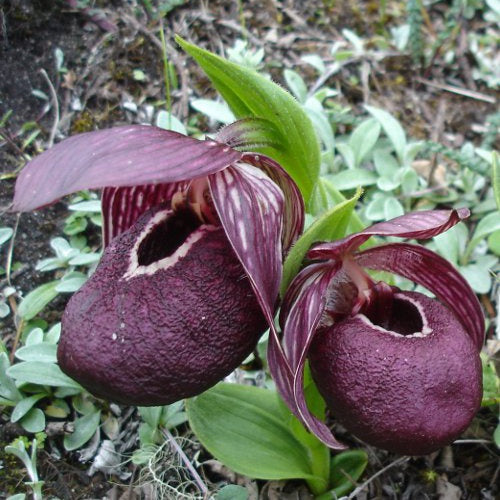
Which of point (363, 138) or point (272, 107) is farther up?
point (272, 107)

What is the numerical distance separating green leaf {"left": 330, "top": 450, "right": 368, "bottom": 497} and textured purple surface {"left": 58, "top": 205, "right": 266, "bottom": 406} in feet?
A: 1.53

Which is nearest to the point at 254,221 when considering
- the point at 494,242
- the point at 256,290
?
the point at 256,290

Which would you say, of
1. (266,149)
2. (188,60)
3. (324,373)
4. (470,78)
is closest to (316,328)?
(324,373)

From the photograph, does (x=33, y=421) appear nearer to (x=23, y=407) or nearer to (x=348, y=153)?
(x=23, y=407)

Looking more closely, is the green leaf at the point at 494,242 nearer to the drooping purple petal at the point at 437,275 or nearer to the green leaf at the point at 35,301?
the drooping purple petal at the point at 437,275

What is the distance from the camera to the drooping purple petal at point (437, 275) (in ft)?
3.75

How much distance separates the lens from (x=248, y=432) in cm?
129

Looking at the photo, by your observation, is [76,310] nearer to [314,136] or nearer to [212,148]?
[212,148]

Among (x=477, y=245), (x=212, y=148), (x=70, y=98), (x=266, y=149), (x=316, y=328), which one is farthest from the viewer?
(x=70, y=98)

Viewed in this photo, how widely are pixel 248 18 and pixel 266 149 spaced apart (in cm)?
141

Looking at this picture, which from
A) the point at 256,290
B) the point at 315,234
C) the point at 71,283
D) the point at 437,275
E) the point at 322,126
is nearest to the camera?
the point at 256,290

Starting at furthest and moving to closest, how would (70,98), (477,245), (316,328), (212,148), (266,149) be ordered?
(70,98)
(477,245)
(266,149)
(316,328)
(212,148)

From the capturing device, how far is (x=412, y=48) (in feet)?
7.59

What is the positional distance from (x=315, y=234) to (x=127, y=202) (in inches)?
15.8
